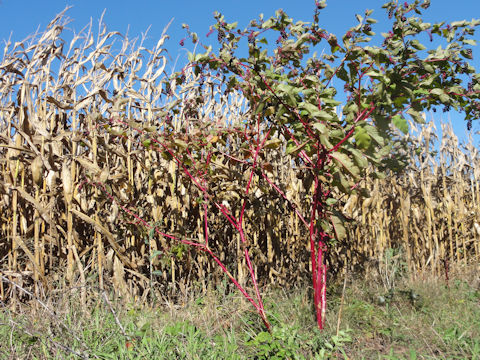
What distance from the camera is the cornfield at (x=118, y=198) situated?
3250mm

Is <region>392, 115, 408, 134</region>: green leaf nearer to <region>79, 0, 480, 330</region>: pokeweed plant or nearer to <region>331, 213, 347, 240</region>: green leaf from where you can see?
<region>79, 0, 480, 330</region>: pokeweed plant

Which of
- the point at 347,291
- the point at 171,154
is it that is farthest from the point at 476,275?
the point at 171,154

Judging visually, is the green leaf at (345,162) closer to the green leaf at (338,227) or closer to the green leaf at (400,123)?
the green leaf at (400,123)

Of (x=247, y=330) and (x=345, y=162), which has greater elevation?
(x=345, y=162)

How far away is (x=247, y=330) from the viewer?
118 inches

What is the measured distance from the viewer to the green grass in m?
2.42

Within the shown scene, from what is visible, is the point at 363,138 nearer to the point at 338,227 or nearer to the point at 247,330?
the point at 338,227

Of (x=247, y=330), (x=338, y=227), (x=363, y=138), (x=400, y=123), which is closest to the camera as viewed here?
(x=400, y=123)

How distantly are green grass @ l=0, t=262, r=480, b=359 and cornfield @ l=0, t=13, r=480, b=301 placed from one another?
367 mm

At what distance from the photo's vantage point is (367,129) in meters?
2.25

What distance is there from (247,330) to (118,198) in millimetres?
1431

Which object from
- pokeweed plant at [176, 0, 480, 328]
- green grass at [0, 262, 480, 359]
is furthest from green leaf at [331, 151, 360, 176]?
green grass at [0, 262, 480, 359]

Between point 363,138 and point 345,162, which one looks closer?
point 363,138

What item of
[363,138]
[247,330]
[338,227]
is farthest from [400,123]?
[247,330]
